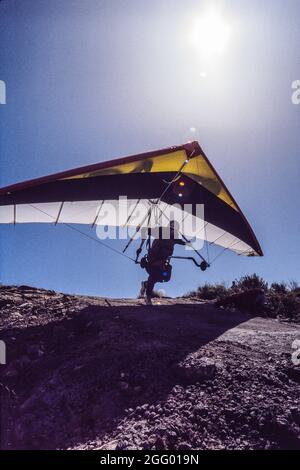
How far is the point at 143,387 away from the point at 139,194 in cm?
602

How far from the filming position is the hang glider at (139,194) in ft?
20.6

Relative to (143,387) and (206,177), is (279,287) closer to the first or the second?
(206,177)

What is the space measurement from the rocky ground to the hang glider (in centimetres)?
295

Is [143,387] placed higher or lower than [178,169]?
lower

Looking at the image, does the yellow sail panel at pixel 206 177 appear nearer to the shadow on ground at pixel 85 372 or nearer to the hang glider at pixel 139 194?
the hang glider at pixel 139 194

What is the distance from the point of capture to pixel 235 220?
9.62 m

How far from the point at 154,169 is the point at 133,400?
5779 mm

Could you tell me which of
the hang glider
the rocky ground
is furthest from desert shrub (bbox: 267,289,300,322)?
the rocky ground

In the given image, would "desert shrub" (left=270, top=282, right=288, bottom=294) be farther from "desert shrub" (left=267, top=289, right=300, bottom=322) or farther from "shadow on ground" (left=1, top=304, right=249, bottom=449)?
"shadow on ground" (left=1, top=304, right=249, bottom=449)

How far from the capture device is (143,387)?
2.81 m

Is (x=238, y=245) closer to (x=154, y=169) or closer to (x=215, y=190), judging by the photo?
(x=215, y=190)

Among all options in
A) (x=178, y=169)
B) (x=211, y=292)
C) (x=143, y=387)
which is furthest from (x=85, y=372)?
(x=211, y=292)

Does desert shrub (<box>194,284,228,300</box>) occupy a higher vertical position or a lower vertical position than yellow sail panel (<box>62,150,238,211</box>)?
lower

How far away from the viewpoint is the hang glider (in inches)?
248
